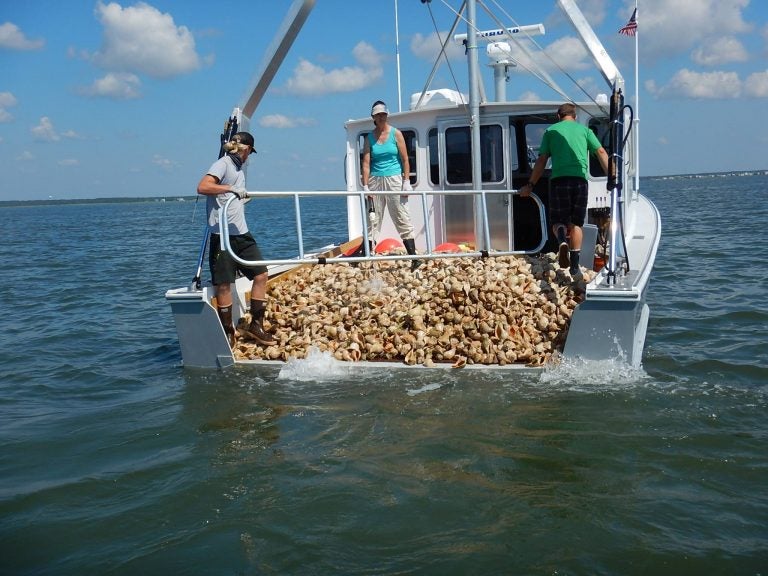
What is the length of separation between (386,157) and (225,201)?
2473mm

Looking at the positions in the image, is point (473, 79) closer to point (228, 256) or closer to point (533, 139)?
point (533, 139)

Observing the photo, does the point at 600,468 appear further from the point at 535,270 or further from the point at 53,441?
the point at 53,441

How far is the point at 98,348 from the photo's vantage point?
9578mm

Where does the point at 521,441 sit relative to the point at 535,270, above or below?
below

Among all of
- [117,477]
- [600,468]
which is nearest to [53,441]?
[117,477]

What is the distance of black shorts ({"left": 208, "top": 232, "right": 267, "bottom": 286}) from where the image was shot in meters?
7.11

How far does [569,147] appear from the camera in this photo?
714 centimetres

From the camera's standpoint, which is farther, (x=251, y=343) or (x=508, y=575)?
(x=251, y=343)

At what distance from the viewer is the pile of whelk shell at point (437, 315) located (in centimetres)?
681

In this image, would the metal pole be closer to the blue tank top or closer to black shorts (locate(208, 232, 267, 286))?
the blue tank top

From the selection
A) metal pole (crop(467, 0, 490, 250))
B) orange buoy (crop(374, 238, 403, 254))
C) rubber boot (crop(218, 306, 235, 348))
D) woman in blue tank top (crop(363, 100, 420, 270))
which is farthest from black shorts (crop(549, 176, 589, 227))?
rubber boot (crop(218, 306, 235, 348))

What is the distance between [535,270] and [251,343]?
3026mm

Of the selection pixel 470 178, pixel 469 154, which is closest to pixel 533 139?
pixel 469 154

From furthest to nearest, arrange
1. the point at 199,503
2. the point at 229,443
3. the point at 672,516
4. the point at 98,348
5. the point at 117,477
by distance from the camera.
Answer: the point at 98,348, the point at 229,443, the point at 117,477, the point at 199,503, the point at 672,516
